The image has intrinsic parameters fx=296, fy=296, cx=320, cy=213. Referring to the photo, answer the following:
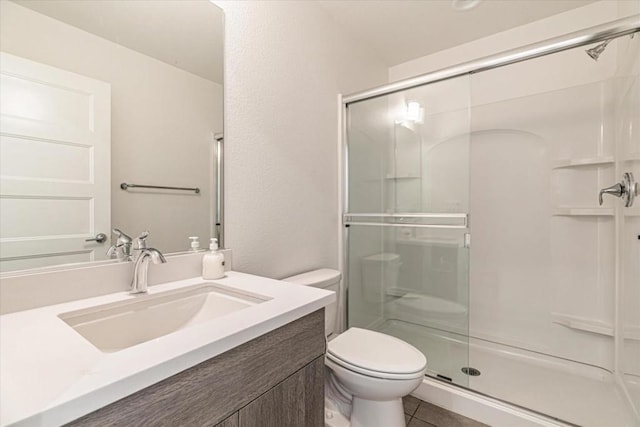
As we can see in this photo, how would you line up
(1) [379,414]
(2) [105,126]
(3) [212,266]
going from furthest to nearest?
1. (1) [379,414]
2. (3) [212,266]
3. (2) [105,126]

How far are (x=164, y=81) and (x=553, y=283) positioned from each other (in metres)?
2.54

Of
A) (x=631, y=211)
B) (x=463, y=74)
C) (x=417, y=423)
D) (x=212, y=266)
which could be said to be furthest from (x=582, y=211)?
(x=212, y=266)

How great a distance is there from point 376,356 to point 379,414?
238mm

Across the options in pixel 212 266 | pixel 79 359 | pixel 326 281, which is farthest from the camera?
pixel 326 281

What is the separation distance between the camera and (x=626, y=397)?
4.97 ft

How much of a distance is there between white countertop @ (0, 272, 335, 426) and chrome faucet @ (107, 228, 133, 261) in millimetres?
162

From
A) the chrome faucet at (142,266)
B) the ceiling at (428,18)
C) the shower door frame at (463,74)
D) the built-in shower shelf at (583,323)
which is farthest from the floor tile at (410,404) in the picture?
the ceiling at (428,18)

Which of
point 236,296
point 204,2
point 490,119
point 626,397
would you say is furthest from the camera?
point 490,119

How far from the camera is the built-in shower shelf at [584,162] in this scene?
1789 millimetres

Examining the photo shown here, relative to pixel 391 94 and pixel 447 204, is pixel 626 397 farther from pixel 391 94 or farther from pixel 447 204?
pixel 391 94

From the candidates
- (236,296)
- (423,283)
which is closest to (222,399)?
(236,296)

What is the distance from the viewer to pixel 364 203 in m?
2.07

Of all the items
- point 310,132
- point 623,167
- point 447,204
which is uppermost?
point 310,132

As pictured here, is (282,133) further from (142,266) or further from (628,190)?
(628,190)
